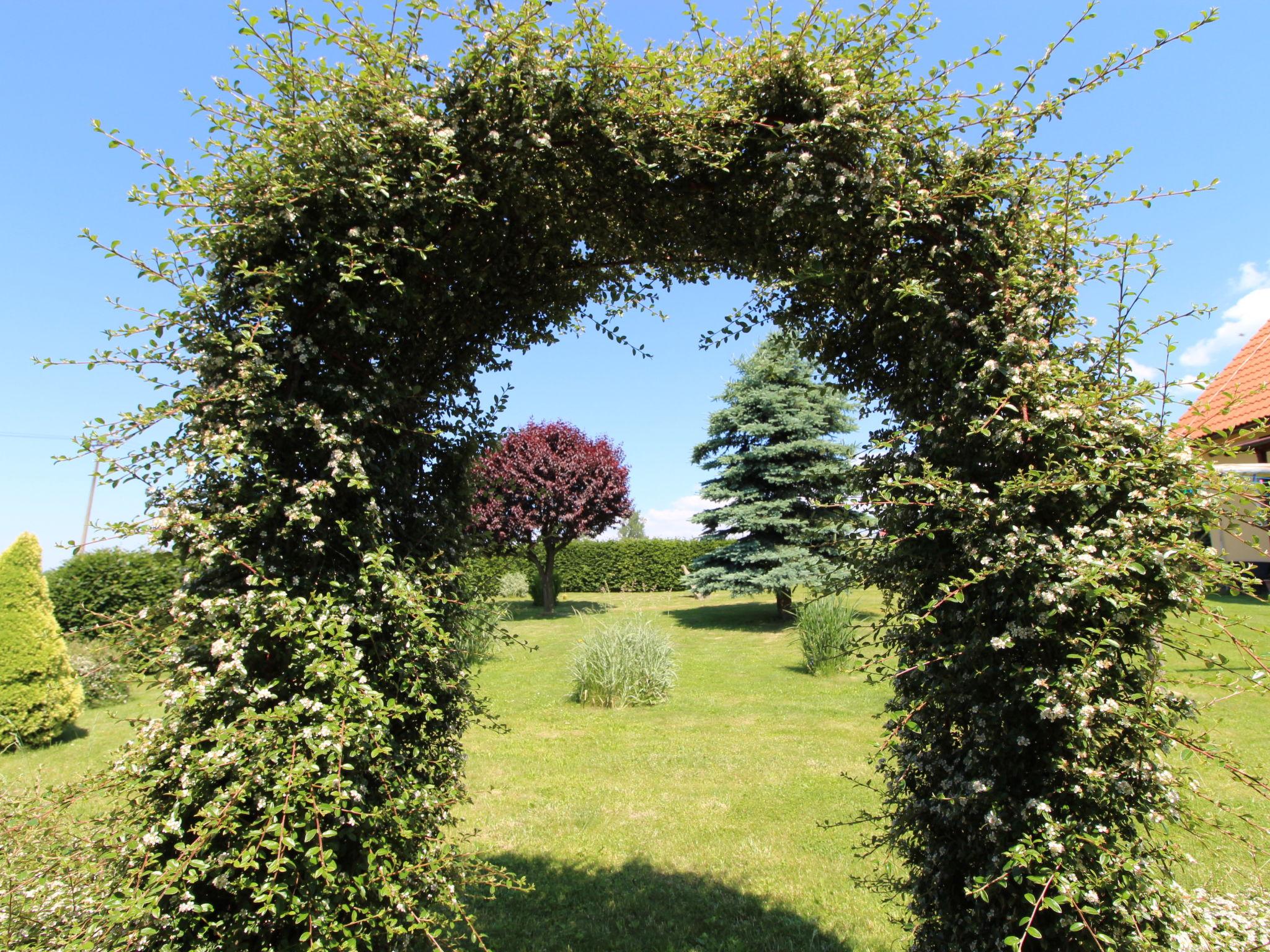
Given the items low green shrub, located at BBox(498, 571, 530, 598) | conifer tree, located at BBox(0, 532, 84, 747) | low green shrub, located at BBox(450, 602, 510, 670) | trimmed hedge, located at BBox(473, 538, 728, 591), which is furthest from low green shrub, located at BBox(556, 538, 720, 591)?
low green shrub, located at BBox(450, 602, 510, 670)

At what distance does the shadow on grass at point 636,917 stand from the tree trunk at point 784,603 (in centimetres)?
1140

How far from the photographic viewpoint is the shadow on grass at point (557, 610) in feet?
62.3

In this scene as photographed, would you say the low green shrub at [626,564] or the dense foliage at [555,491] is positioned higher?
the dense foliage at [555,491]

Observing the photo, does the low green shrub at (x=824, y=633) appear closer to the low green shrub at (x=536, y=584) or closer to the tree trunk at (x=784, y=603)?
the tree trunk at (x=784, y=603)

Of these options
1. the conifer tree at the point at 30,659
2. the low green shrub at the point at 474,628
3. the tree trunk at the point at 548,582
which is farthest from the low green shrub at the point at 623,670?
the tree trunk at the point at 548,582

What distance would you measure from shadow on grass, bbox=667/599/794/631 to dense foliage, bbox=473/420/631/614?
11.7 ft

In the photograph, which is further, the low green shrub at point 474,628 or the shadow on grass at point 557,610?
the shadow on grass at point 557,610

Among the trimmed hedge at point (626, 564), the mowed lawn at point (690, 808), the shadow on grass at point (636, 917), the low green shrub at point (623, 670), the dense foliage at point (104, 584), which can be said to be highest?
the trimmed hedge at point (626, 564)

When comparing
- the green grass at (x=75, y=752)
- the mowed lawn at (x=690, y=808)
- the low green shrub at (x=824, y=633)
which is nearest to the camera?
the mowed lawn at (x=690, y=808)

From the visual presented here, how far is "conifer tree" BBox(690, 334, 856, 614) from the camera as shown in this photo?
50.5ft

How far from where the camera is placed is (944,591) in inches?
90.3

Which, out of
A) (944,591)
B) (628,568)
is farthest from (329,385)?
(628,568)

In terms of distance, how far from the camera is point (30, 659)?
301 inches

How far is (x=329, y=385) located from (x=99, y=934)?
170 cm
